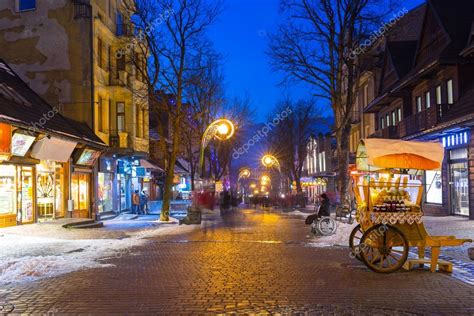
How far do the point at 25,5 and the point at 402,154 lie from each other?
76.8 ft

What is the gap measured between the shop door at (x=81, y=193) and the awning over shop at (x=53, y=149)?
3138 millimetres

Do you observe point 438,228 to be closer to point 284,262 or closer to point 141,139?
point 284,262

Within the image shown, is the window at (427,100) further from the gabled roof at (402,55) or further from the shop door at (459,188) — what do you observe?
the shop door at (459,188)

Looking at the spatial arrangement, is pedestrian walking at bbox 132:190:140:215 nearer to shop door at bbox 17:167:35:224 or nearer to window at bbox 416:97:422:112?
shop door at bbox 17:167:35:224

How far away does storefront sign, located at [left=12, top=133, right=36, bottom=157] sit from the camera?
64.8ft

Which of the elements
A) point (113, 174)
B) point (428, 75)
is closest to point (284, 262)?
point (428, 75)

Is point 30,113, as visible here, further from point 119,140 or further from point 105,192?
point 105,192

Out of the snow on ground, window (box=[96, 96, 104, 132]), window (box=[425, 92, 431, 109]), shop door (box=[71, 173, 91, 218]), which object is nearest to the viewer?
the snow on ground

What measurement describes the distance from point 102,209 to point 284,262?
19681mm

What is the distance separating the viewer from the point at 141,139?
114 ft

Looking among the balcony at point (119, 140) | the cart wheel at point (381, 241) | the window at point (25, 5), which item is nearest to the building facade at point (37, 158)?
the balcony at point (119, 140)

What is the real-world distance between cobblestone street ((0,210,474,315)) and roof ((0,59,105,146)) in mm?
8545

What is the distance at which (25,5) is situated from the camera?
28.5m

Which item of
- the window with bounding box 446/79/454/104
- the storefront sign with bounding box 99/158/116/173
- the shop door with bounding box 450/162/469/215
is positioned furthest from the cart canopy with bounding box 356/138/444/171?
the storefront sign with bounding box 99/158/116/173
